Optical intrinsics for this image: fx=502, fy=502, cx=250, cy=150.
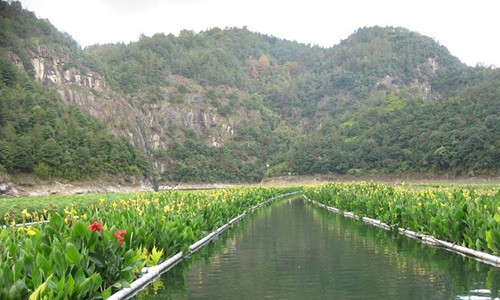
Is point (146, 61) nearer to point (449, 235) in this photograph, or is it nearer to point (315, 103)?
point (315, 103)

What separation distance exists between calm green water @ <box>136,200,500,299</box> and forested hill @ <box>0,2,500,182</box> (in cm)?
5762

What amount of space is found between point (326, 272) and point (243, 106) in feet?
482

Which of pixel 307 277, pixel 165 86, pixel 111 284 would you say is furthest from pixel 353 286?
pixel 165 86

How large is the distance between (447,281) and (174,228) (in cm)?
557

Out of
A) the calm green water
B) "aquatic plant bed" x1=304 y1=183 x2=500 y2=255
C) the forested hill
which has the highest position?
the forested hill

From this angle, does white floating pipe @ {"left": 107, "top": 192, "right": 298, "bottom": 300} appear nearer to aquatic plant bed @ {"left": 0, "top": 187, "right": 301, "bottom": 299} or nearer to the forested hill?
aquatic plant bed @ {"left": 0, "top": 187, "right": 301, "bottom": 299}

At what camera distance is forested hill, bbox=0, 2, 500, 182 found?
7494cm

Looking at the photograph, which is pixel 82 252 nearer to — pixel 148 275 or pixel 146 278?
pixel 146 278

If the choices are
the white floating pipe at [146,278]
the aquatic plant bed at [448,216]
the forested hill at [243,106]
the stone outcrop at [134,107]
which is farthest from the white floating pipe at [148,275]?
the stone outcrop at [134,107]

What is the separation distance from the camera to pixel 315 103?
162m

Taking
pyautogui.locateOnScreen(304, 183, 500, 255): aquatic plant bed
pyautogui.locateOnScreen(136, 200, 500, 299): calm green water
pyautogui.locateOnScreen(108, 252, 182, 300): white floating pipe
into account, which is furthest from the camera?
pyautogui.locateOnScreen(304, 183, 500, 255): aquatic plant bed

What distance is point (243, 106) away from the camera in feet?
510

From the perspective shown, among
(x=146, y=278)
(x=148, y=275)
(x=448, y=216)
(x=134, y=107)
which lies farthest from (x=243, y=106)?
(x=146, y=278)

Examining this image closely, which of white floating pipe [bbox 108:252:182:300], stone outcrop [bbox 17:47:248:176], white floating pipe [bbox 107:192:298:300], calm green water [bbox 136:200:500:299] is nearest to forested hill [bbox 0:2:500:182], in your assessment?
stone outcrop [bbox 17:47:248:176]
